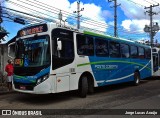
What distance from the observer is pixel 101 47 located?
14.8m

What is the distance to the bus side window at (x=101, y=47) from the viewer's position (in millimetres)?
14422

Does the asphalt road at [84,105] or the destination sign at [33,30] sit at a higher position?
the destination sign at [33,30]

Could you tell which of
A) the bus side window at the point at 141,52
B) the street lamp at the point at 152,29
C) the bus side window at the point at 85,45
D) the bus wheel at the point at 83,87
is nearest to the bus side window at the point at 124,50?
the bus side window at the point at 141,52

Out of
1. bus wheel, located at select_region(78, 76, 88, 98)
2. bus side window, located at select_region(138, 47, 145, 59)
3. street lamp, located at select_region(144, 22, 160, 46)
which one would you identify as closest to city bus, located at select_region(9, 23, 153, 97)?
bus wheel, located at select_region(78, 76, 88, 98)

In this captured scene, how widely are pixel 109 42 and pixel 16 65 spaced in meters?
5.59

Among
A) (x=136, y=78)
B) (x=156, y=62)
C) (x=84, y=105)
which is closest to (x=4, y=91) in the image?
(x=84, y=105)

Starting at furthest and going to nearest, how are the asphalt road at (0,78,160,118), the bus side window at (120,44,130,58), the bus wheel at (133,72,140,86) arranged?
the bus wheel at (133,72,140,86)
the bus side window at (120,44,130,58)
the asphalt road at (0,78,160,118)

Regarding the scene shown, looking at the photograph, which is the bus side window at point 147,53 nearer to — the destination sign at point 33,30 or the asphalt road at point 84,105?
the asphalt road at point 84,105

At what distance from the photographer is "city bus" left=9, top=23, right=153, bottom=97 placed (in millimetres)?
11227

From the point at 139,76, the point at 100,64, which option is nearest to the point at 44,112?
the point at 100,64

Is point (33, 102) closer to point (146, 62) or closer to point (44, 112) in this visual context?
point (44, 112)

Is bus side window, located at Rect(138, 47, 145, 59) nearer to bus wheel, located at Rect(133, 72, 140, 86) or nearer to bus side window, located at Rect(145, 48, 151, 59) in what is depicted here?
bus side window, located at Rect(145, 48, 151, 59)

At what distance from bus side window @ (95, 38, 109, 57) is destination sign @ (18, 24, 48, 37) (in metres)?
3.55

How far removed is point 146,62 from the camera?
2119 centimetres
